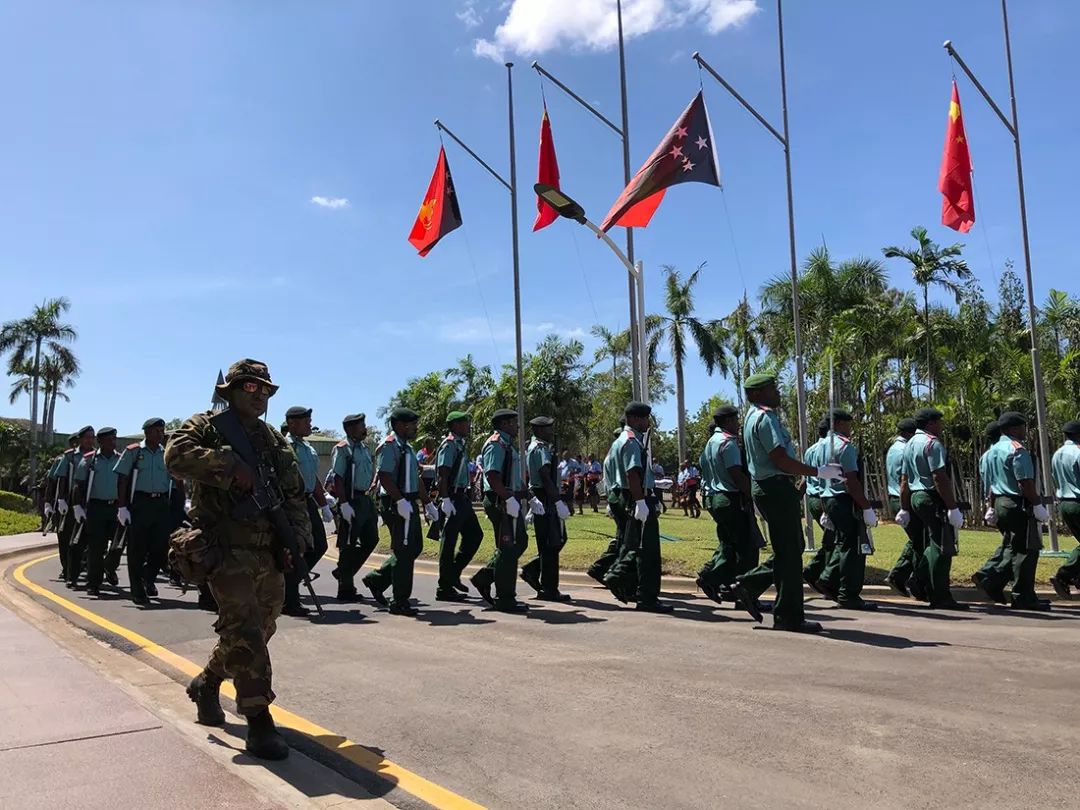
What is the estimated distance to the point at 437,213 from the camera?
1922cm

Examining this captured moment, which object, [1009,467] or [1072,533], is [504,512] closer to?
[1009,467]

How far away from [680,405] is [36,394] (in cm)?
3575

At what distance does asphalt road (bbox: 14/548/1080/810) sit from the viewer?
364cm

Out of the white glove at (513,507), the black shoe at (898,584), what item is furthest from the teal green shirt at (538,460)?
the black shoe at (898,584)

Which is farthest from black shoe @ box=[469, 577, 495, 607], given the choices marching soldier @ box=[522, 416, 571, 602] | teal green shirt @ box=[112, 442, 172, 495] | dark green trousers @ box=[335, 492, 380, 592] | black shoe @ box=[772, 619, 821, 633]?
teal green shirt @ box=[112, 442, 172, 495]

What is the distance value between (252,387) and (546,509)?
5.33 meters

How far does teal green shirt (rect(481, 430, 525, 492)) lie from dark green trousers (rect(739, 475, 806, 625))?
2783 mm

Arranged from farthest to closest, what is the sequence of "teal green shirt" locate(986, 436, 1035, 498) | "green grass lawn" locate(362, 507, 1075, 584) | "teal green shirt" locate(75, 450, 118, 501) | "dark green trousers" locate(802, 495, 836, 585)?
"teal green shirt" locate(75, 450, 118, 501)
"green grass lawn" locate(362, 507, 1075, 584)
"dark green trousers" locate(802, 495, 836, 585)
"teal green shirt" locate(986, 436, 1035, 498)

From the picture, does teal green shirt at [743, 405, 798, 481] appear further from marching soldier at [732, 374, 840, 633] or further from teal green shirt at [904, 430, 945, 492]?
teal green shirt at [904, 430, 945, 492]

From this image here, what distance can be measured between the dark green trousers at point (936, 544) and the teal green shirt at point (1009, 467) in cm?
72

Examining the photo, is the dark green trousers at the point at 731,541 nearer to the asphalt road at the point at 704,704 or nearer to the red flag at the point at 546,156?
the asphalt road at the point at 704,704

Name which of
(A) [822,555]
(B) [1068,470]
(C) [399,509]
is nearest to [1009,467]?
(B) [1068,470]

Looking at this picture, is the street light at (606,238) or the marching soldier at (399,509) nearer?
the marching soldier at (399,509)

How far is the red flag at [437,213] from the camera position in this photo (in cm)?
1914
